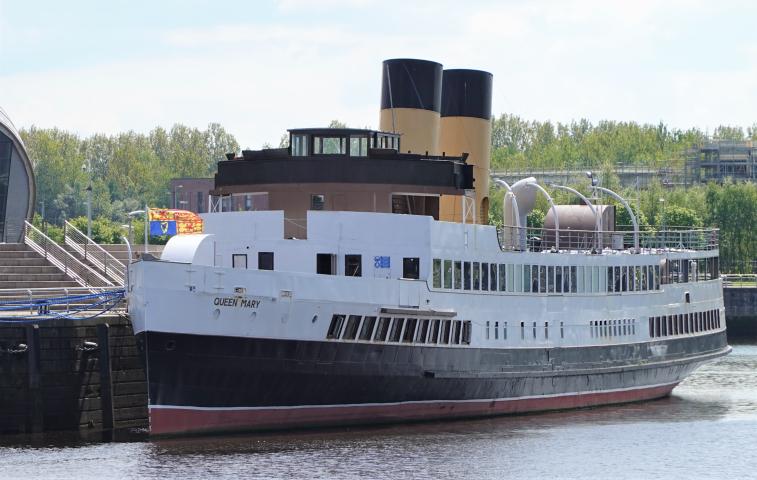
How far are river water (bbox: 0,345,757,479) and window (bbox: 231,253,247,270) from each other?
576 centimetres

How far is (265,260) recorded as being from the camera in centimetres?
4366

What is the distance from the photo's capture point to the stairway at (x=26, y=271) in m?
52.1

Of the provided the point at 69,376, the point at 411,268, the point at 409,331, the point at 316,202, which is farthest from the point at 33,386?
the point at 411,268

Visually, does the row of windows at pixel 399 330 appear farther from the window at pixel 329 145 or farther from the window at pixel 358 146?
the window at pixel 329 145

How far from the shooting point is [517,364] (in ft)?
159

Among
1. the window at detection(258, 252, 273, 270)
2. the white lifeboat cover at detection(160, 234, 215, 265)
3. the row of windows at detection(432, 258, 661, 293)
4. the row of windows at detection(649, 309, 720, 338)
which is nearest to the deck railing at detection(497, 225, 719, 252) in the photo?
the row of windows at detection(432, 258, 661, 293)

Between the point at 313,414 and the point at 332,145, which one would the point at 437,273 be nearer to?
the point at 332,145

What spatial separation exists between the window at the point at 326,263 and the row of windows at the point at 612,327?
42.5ft

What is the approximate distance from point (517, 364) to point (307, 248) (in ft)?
31.8

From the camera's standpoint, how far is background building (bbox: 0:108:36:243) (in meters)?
65.6

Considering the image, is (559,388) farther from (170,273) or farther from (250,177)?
(170,273)

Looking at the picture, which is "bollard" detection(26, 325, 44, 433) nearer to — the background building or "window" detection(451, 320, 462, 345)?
"window" detection(451, 320, 462, 345)

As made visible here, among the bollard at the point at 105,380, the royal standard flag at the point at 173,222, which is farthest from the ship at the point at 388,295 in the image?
the royal standard flag at the point at 173,222

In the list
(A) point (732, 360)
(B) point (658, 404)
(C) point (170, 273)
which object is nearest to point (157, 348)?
(C) point (170, 273)
